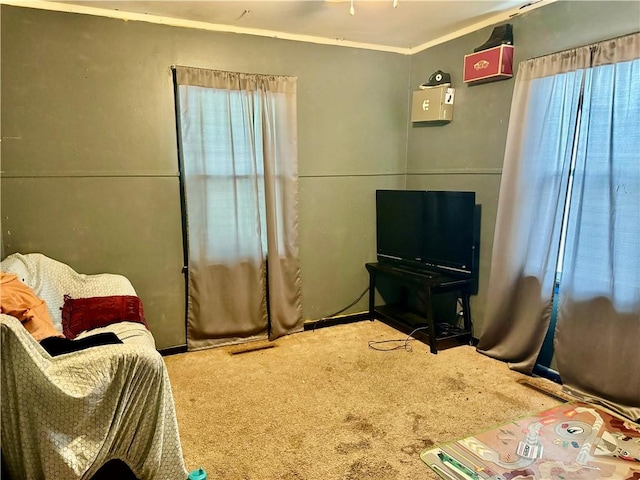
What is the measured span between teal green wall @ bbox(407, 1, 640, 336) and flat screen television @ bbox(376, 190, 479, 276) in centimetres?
24

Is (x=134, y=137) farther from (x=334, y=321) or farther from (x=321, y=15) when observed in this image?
(x=334, y=321)

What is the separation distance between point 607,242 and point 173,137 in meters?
2.88

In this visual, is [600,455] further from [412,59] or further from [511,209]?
[412,59]

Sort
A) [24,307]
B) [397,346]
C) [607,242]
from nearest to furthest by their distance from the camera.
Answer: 1. [24,307]
2. [607,242]
3. [397,346]

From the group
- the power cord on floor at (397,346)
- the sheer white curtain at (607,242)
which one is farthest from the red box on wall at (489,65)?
the power cord on floor at (397,346)

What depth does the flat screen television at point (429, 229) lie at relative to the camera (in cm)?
317

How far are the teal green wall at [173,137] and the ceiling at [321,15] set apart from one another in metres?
0.07

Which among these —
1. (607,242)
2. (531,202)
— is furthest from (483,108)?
(607,242)

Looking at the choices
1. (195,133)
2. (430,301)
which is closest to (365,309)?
(430,301)

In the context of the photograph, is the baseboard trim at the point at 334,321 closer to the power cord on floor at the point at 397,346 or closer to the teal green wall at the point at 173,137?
the teal green wall at the point at 173,137

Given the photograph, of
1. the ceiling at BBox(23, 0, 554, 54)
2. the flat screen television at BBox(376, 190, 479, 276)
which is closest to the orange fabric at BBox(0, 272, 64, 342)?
the ceiling at BBox(23, 0, 554, 54)

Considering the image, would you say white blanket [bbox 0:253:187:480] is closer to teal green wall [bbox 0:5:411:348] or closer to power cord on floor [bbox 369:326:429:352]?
teal green wall [bbox 0:5:411:348]

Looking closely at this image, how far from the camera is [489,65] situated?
2994 mm

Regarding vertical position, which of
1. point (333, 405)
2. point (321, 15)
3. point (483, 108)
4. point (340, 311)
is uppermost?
point (321, 15)
